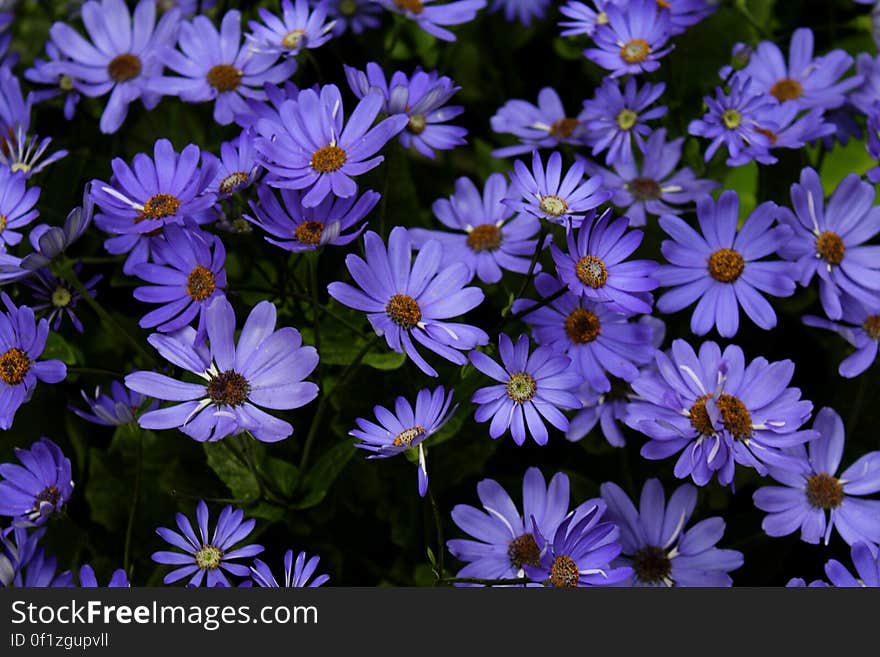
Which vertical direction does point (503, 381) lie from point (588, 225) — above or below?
below

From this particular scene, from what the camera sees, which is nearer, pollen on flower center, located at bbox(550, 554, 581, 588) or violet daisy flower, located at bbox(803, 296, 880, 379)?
pollen on flower center, located at bbox(550, 554, 581, 588)

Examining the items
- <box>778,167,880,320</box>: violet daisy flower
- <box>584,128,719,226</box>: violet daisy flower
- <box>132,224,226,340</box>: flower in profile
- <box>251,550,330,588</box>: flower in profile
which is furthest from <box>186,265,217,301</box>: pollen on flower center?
<box>778,167,880,320</box>: violet daisy flower

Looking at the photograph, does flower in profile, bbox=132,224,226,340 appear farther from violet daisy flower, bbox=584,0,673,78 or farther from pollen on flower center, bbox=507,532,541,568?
violet daisy flower, bbox=584,0,673,78

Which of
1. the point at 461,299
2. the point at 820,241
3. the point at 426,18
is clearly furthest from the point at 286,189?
the point at 820,241

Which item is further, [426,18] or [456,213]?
[426,18]

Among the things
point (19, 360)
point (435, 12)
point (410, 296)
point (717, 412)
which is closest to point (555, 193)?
point (410, 296)

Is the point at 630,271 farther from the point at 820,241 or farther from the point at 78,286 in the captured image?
the point at 78,286
